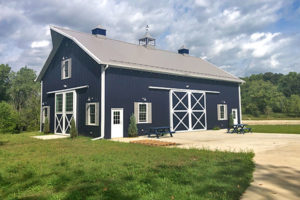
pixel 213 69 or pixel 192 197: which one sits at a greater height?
pixel 213 69

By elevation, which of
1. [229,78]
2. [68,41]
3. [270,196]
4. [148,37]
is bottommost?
[270,196]

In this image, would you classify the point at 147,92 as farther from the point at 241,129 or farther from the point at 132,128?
the point at 241,129

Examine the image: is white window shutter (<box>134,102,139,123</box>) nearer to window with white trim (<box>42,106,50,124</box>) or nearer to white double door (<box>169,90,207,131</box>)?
white double door (<box>169,90,207,131</box>)

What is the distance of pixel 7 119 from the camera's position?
69.5 ft

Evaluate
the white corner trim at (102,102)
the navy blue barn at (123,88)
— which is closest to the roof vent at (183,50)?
the navy blue barn at (123,88)

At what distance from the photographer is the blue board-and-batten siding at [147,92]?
579 inches

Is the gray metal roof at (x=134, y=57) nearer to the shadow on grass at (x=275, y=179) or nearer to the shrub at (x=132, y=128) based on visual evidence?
the shrub at (x=132, y=128)

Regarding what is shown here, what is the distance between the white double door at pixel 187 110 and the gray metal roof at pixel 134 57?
156 cm

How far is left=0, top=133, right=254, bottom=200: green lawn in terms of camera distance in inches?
174

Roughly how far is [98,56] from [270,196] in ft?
40.2

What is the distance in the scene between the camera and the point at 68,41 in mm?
17656

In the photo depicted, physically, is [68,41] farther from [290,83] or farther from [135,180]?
[290,83]

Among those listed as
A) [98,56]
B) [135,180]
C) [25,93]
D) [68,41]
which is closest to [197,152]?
[135,180]

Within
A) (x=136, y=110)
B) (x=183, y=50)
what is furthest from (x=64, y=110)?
(x=183, y=50)
